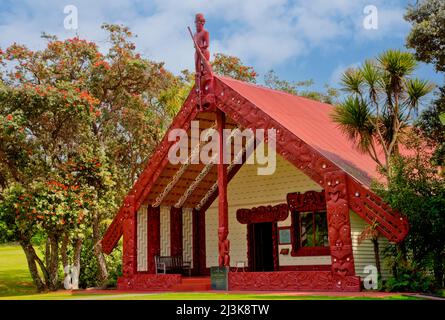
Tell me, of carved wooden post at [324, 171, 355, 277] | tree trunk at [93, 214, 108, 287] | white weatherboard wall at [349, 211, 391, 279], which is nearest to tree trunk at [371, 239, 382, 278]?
white weatherboard wall at [349, 211, 391, 279]

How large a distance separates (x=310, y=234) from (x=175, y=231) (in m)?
4.77

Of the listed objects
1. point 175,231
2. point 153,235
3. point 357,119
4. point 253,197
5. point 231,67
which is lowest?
point 153,235

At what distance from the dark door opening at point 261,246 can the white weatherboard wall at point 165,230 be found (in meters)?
2.76

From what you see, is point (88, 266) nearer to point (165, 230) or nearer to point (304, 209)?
point (165, 230)

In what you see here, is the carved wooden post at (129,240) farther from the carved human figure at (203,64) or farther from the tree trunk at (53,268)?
the carved human figure at (203,64)

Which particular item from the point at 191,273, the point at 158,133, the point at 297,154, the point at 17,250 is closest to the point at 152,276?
the point at 191,273

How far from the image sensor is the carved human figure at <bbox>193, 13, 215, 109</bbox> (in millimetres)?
16203

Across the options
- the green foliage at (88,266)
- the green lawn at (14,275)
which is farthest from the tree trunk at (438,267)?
the green lawn at (14,275)

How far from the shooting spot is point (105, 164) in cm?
2089

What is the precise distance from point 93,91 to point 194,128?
270 inches

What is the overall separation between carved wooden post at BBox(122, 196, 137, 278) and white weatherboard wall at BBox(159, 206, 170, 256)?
141cm

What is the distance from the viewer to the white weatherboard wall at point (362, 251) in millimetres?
13367

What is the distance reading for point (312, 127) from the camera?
16.8 meters

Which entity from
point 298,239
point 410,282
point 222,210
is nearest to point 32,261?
point 222,210
